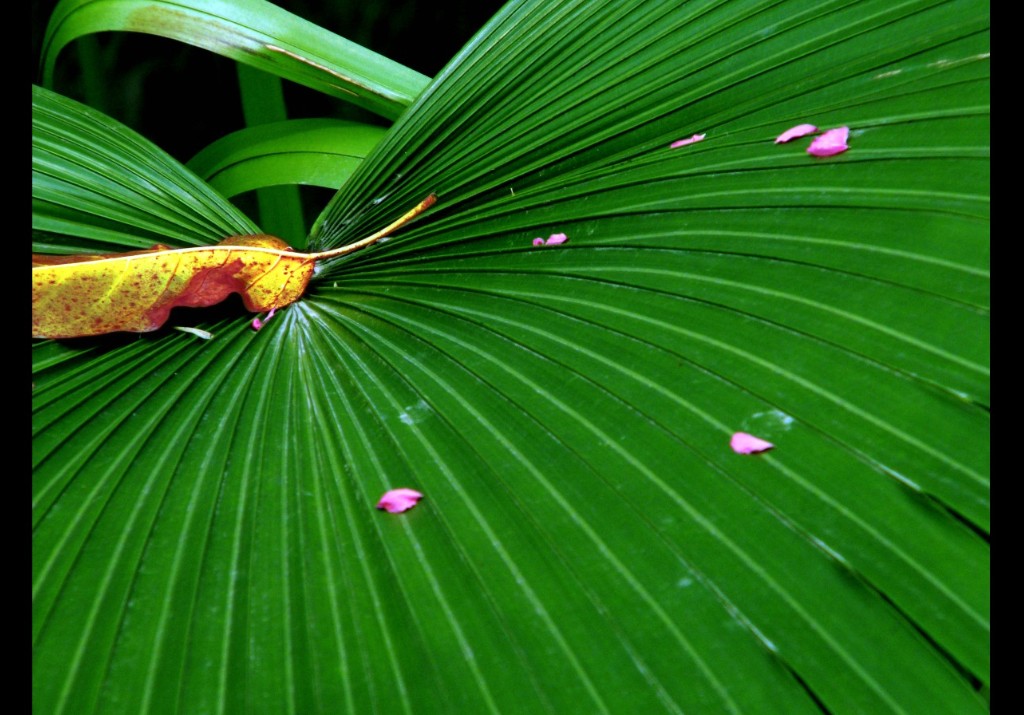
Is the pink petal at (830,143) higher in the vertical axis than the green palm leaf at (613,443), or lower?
higher

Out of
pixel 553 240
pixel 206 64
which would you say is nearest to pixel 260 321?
pixel 553 240

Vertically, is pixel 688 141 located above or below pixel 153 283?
above

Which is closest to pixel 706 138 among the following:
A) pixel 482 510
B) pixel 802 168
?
pixel 802 168

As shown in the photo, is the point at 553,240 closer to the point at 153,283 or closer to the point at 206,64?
the point at 153,283

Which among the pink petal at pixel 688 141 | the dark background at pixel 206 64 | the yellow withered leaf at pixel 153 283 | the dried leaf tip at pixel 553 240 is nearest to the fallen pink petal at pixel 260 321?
the yellow withered leaf at pixel 153 283

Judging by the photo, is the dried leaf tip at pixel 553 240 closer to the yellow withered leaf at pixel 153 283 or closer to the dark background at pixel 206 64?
the yellow withered leaf at pixel 153 283

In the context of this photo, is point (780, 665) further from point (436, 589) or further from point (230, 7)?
point (230, 7)

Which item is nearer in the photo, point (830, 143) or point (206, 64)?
point (830, 143)
